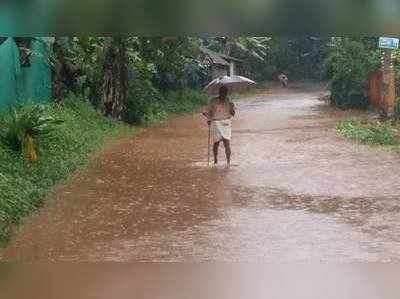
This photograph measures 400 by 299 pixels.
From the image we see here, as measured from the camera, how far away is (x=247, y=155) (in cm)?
1380

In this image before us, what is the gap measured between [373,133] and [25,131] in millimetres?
8524

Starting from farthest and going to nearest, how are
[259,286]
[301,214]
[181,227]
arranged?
[301,214], [181,227], [259,286]

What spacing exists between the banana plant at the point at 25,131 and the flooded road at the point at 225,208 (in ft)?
2.99

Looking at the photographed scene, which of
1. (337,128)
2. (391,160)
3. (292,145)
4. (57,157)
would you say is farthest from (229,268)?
(337,128)

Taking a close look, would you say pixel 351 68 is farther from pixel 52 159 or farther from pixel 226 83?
pixel 52 159

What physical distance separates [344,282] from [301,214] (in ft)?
9.76

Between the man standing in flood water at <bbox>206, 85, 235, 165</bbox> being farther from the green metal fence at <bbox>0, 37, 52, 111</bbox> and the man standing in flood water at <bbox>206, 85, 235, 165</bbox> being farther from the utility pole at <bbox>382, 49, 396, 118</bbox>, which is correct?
the utility pole at <bbox>382, 49, 396, 118</bbox>

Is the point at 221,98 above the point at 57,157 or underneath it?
above

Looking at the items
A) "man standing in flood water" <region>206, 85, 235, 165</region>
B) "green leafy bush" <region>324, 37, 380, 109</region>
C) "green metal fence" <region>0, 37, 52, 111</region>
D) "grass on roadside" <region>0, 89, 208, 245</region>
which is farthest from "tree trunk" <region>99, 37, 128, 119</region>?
"green leafy bush" <region>324, 37, 380, 109</region>

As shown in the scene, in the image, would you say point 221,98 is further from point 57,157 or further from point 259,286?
point 259,286

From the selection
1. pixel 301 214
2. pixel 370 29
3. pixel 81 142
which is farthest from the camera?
pixel 81 142

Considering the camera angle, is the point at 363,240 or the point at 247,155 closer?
the point at 363,240

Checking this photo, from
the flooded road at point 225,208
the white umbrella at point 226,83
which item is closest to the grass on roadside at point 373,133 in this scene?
the flooded road at point 225,208

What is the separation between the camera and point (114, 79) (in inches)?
742
